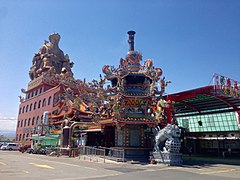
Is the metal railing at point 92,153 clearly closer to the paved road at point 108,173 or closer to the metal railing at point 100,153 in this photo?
the metal railing at point 100,153

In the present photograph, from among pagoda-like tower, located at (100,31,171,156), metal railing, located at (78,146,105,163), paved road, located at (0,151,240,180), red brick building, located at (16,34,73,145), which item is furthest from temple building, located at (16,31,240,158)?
red brick building, located at (16,34,73,145)

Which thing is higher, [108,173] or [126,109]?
[126,109]

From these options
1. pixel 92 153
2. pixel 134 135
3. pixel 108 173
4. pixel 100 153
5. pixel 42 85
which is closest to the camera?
pixel 108 173

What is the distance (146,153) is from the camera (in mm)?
24125

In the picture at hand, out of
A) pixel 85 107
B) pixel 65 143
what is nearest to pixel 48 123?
pixel 85 107

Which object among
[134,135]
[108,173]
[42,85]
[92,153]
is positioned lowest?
[108,173]

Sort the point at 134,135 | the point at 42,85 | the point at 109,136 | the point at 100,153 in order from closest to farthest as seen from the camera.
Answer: the point at 134,135, the point at 100,153, the point at 109,136, the point at 42,85

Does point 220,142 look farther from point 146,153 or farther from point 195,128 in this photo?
point 146,153

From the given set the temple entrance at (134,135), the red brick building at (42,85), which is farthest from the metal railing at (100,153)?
the red brick building at (42,85)

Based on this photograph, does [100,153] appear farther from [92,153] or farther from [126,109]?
[126,109]

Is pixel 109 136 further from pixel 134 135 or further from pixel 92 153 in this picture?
pixel 134 135

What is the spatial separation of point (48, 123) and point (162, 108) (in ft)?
92.8

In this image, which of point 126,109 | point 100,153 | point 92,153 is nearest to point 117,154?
point 100,153

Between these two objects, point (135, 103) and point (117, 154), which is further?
point (135, 103)
